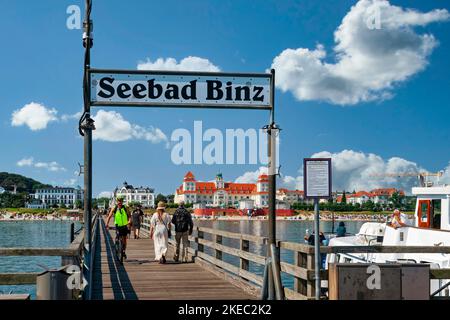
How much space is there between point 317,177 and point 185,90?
276 cm

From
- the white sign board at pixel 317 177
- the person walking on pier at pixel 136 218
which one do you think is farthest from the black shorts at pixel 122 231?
the person walking on pier at pixel 136 218

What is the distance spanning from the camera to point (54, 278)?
273 inches

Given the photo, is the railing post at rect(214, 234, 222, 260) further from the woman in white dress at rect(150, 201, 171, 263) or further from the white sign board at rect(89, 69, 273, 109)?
the white sign board at rect(89, 69, 273, 109)

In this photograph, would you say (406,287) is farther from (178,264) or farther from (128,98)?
(178,264)

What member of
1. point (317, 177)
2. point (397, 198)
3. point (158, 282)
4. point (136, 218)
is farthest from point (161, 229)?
point (397, 198)

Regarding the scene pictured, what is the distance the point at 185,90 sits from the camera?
9922 mm

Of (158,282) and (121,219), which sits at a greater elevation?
(121,219)

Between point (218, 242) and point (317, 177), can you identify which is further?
point (218, 242)

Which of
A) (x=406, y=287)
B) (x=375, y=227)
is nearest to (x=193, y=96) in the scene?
(x=406, y=287)

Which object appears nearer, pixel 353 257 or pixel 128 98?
pixel 128 98

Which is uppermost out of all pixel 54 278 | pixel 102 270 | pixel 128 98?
pixel 128 98

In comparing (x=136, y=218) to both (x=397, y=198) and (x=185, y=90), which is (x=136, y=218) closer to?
(x=185, y=90)

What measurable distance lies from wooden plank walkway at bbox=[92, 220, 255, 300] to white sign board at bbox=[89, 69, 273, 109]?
3.48 m
